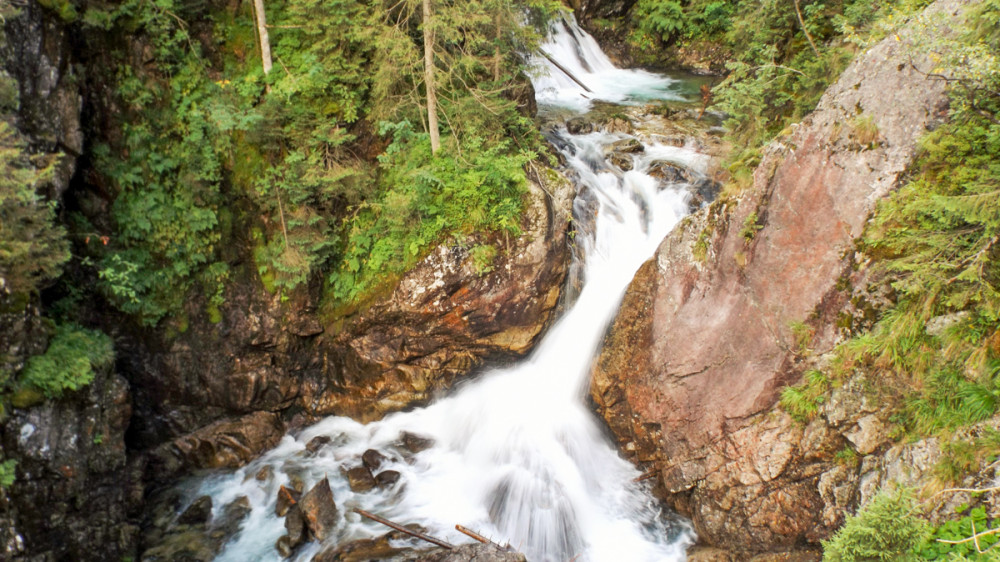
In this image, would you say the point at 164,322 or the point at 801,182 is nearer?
the point at 801,182

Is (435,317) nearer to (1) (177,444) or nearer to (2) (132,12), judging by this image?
(1) (177,444)

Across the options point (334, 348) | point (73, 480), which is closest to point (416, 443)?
point (334, 348)

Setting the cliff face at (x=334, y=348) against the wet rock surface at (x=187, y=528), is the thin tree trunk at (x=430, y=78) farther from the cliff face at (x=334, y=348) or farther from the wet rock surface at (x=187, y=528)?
the wet rock surface at (x=187, y=528)

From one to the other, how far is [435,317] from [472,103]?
4.28m

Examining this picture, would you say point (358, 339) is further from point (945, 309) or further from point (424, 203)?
point (945, 309)

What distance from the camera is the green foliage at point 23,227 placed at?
6.50 m

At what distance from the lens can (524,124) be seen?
10672 mm

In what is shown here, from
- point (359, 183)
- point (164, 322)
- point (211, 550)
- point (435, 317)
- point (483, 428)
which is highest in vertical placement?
point (359, 183)

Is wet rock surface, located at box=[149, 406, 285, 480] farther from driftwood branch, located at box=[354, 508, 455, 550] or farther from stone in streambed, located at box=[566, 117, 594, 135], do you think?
stone in streambed, located at box=[566, 117, 594, 135]

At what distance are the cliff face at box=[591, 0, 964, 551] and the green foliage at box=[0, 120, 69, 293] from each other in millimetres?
9160

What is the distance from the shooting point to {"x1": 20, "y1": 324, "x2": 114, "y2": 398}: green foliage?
701 centimetres

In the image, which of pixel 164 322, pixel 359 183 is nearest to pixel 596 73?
pixel 359 183

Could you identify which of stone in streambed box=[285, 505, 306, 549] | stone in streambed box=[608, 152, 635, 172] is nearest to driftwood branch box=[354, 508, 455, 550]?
stone in streambed box=[285, 505, 306, 549]

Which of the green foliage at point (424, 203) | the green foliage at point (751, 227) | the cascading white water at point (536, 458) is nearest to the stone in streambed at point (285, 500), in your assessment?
the cascading white water at point (536, 458)
